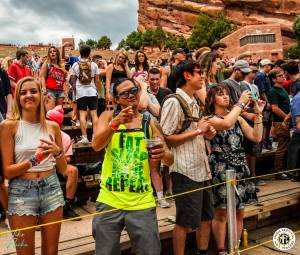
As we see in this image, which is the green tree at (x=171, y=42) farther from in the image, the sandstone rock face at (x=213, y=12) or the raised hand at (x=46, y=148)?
the raised hand at (x=46, y=148)

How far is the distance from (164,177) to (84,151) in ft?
3.91

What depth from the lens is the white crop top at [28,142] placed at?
303 centimetres

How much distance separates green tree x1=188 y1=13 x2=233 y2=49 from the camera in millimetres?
60031

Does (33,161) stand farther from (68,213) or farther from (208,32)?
(208,32)

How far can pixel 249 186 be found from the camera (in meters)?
4.38

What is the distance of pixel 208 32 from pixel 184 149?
2346 inches

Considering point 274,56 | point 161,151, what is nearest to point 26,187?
point 161,151

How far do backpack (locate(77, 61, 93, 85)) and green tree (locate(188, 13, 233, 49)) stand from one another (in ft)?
180

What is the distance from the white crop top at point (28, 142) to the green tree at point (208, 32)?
5853 centimetres

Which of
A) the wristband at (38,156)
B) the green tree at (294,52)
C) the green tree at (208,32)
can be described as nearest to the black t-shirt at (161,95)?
the wristband at (38,156)

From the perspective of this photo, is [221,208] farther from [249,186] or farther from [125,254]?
[125,254]

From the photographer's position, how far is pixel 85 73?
649cm
